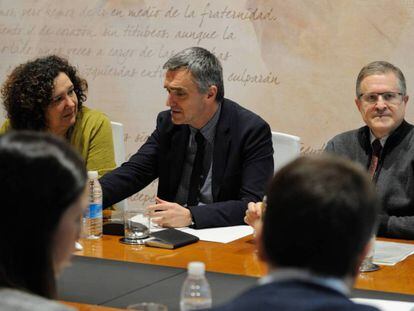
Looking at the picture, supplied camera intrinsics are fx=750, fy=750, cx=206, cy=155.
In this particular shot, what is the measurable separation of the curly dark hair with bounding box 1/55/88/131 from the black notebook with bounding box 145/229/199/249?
1258mm

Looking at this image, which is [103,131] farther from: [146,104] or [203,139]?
[146,104]

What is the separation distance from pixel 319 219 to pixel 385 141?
2270mm

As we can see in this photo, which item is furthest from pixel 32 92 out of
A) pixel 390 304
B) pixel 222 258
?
pixel 390 304

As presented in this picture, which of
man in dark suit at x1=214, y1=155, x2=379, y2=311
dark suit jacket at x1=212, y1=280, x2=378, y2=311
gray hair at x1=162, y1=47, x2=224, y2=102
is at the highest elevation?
gray hair at x1=162, y1=47, x2=224, y2=102

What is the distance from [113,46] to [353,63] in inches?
64.7

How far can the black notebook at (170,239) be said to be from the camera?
2.72 metres

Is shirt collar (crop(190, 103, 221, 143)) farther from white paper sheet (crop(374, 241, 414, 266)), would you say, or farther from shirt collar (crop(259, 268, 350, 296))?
shirt collar (crop(259, 268, 350, 296))

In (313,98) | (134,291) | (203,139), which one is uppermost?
(313,98)

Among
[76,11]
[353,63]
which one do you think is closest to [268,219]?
[353,63]

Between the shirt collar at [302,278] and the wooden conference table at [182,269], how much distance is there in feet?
3.15

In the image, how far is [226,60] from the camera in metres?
4.64

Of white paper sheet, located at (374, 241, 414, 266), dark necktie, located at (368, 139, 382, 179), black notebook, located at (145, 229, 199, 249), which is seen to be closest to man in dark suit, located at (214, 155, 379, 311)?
white paper sheet, located at (374, 241, 414, 266)

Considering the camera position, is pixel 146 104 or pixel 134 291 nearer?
pixel 134 291

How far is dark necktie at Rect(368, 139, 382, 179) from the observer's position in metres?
3.31
